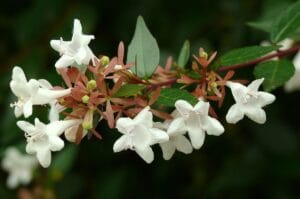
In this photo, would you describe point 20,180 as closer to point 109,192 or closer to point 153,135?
point 109,192

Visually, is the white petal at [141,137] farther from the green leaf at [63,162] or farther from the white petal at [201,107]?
the green leaf at [63,162]

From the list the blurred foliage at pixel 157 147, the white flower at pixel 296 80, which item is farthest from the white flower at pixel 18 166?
the white flower at pixel 296 80

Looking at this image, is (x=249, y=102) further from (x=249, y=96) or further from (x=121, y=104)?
(x=121, y=104)

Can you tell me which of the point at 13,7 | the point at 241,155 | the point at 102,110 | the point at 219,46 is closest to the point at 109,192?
the point at 241,155

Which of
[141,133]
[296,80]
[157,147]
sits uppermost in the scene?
[141,133]

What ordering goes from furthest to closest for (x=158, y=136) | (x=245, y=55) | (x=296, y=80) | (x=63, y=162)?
(x=63, y=162)
(x=296, y=80)
(x=245, y=55)
(x=158, y=136)

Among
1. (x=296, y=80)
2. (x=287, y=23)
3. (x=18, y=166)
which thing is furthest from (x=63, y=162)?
(x=287, y=23)

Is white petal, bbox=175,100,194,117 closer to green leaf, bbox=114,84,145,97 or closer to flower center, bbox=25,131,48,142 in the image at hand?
green leaf, bbox=114,84,145,97
